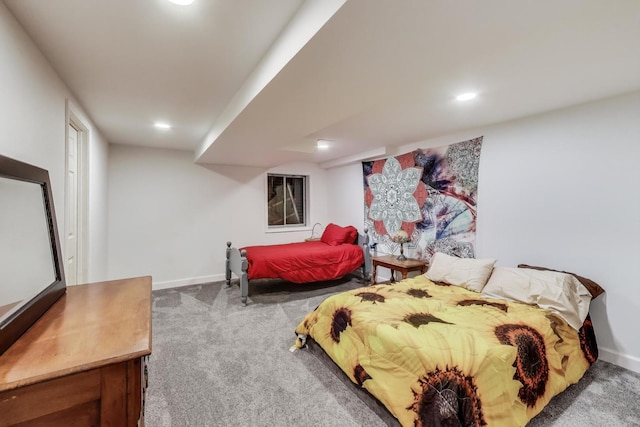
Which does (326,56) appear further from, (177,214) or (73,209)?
(177,214)

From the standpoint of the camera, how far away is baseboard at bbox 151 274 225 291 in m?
4.27

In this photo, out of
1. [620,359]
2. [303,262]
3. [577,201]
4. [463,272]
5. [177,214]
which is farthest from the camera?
[177,214]

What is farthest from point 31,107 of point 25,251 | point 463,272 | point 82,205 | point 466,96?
point 463,272

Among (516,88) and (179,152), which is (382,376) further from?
(179,152)

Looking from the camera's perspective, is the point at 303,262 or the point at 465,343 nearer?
the point at 465,343

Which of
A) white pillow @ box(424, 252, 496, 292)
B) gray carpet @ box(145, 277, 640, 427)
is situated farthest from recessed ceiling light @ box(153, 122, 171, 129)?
white pillow @ box(424, 252, 496, 292)

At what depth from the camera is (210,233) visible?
4.70 m

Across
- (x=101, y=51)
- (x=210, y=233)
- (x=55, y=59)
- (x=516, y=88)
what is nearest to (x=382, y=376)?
(x=516, y=88)

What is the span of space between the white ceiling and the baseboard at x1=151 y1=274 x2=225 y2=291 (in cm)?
264

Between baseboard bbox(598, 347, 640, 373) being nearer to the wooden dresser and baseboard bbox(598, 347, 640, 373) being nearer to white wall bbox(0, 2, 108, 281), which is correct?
the wooden dresser

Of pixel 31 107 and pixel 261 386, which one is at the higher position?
pixel 31 107

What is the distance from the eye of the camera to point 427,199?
3.68 metres

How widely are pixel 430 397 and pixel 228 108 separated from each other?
8.67ft

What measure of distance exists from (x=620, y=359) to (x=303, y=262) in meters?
3.26
